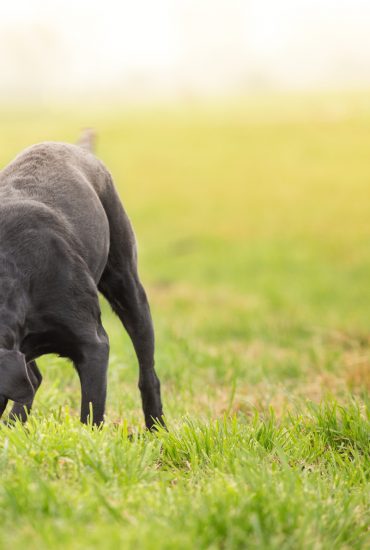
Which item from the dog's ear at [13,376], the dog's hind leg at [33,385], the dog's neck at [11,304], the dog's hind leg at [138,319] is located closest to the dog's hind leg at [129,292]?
the dog's hind leg at [138,319]

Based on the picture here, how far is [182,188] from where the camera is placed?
936 inches

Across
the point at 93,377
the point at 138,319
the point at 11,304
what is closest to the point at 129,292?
the point at 138,319

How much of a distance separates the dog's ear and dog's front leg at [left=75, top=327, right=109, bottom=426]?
1.80 feet

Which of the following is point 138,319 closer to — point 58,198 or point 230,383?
point 58,198

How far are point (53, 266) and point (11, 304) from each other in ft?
1.05

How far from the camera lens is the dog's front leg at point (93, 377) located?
13.3ft

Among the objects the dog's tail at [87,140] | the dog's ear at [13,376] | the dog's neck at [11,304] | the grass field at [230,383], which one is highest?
the dog's tail at [87,140]

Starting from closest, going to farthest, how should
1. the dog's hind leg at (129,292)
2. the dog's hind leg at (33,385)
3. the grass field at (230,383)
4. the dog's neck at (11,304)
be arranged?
the grass field at (230,383) → the dog's neck at (11,304) → the dog's hind leg at (33,385) → the dog's hind leg at (129,292)

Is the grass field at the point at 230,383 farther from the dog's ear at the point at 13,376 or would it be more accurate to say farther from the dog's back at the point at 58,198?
the dog's back at the point at 58,198

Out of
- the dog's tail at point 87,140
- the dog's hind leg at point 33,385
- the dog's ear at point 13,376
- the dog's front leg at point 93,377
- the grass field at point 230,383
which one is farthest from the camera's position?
the dog's tail at point 87,140

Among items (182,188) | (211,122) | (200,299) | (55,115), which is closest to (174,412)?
(200,299)

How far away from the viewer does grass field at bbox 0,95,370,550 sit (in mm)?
2852

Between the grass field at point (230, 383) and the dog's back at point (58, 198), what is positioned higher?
the dog's back at point (58, 198)

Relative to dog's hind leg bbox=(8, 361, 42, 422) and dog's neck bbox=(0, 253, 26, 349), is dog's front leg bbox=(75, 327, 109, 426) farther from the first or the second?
dog's hind leg bbox=(8, 361, 42, 422)
